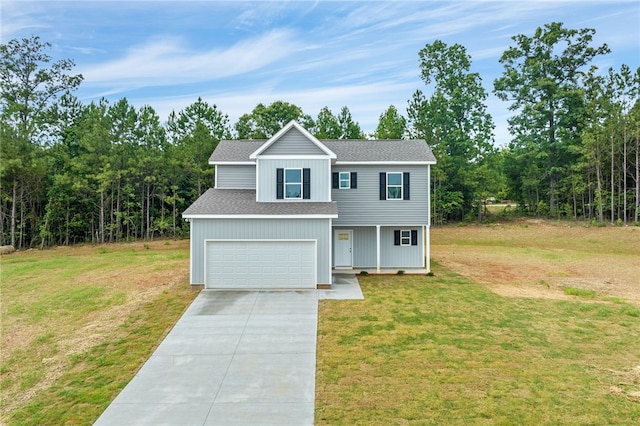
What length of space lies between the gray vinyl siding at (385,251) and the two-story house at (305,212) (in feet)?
0.17

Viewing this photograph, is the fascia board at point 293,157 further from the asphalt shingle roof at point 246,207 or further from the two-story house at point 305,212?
the asphalt shingle roof at point 246,207

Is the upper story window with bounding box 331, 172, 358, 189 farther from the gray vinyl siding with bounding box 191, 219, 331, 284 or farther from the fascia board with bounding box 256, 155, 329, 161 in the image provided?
the gray vinyl siding with bounding box 191, 219, 331, 284

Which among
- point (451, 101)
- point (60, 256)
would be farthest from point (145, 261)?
point (451, 101)

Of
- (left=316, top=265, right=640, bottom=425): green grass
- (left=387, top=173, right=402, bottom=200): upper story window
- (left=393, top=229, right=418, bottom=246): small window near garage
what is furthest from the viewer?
(left=393, top=229, right=418, bottom=246): small window near garage

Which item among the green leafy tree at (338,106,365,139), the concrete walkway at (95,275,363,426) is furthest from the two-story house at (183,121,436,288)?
the green leafy tree at (338,106,365,139)

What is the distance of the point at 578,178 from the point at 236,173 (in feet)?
114

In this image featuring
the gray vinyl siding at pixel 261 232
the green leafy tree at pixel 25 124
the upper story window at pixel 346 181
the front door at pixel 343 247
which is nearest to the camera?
the gray vinyl siding at pixel 261 232

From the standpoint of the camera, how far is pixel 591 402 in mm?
7051

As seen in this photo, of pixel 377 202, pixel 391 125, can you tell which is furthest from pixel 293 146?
pixel 391 125

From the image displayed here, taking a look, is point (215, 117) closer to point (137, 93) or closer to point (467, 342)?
point (137, 93)

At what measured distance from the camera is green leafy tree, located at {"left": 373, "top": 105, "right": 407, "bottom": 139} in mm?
40812

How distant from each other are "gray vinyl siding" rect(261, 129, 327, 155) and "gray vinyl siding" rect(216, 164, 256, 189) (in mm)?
2750

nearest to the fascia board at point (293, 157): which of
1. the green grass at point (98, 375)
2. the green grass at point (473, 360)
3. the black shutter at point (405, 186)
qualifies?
the black shutter at point (405, 186)

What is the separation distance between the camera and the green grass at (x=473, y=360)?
6773 mm
